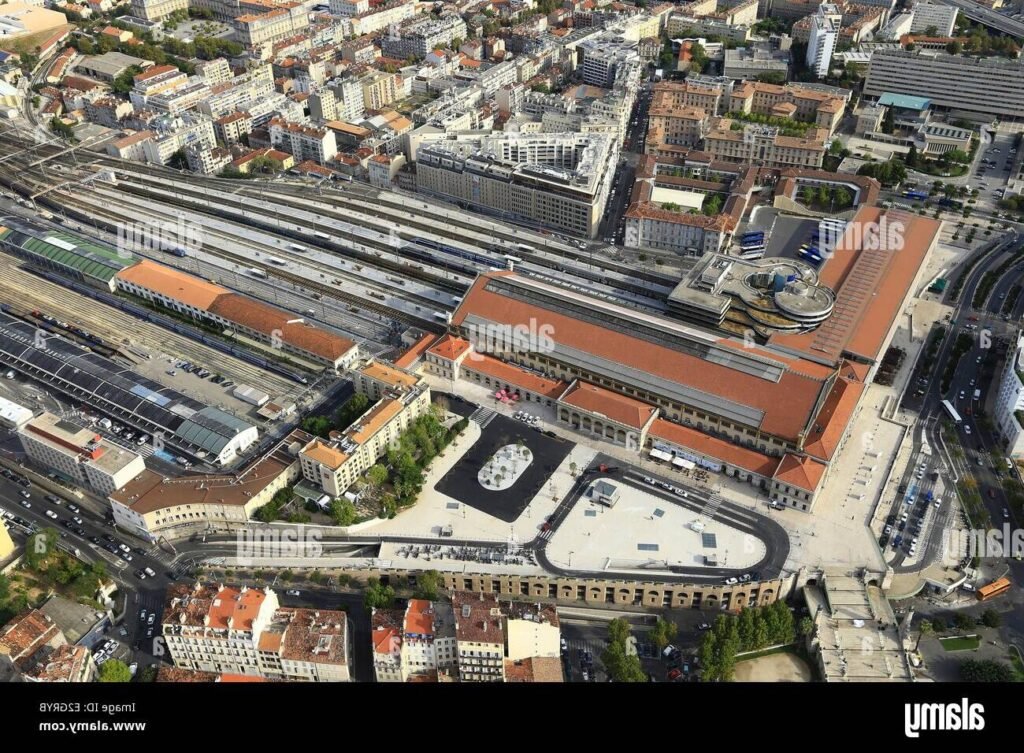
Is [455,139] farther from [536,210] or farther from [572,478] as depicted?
[572,478]

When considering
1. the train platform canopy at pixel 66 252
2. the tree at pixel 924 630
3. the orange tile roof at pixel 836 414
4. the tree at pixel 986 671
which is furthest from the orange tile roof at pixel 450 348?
the tree at pixel 986 671

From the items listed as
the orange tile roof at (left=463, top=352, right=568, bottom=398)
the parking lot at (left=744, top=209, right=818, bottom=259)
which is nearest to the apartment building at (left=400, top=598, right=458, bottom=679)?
the orange tile roof at (left=463, top=352, right=568, bottom=398)

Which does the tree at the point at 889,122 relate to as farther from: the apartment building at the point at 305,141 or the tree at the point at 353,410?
the tree at the point at 353,410

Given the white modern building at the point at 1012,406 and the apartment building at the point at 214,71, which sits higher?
the apartment building at the point at 214,71

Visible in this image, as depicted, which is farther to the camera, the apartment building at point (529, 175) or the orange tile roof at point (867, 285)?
the apartment building at point (529, 175)

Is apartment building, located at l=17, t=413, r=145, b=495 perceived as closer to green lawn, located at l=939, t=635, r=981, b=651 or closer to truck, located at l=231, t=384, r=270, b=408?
truck, located at l=231, t=384, r=270, b=408

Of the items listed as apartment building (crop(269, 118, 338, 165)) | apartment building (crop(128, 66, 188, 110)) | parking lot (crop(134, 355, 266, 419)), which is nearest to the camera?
parking lot (crop(134, 355, 266, 419))

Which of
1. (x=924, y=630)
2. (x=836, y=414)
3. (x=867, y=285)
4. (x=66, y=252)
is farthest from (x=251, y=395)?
(x=867, y=285)
